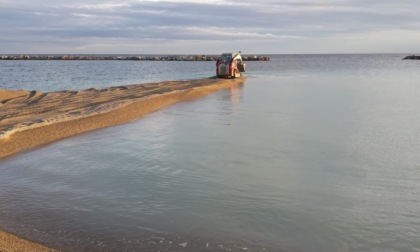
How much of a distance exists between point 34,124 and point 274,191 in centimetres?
806

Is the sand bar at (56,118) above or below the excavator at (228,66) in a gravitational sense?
below

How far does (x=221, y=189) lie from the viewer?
7391 millimetres

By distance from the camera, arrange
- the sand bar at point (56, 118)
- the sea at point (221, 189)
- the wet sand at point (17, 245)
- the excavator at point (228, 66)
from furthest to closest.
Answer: the excavator at point (228, 66) → the sand bar at point (56, 118) → the sea at point (221, 189) → the wet sand at point (17, 245)

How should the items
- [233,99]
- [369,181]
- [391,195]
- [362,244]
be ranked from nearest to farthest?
[362,244] < [391,195] < [369,181] < [233,99]

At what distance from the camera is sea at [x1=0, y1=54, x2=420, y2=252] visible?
5484mm

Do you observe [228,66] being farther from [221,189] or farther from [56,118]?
[221,189]

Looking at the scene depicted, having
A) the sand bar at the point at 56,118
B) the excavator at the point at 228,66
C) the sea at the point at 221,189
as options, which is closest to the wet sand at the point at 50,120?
the sand bar at the point at 56,118

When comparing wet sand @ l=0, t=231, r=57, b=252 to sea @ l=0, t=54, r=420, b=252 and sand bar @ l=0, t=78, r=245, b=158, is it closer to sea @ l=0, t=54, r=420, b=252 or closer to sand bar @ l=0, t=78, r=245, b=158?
sea @ l=0, t=54, r=420, b=252

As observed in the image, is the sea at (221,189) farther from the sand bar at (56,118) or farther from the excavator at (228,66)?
the excavator at (228,66)

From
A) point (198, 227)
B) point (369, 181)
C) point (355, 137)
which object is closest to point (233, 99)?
point (355, 137)

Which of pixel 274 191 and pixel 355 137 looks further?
pixel 355 137

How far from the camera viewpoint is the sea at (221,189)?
5.48m

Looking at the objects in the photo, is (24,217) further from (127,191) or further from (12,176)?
(12,176)

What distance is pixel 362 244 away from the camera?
208 inches
